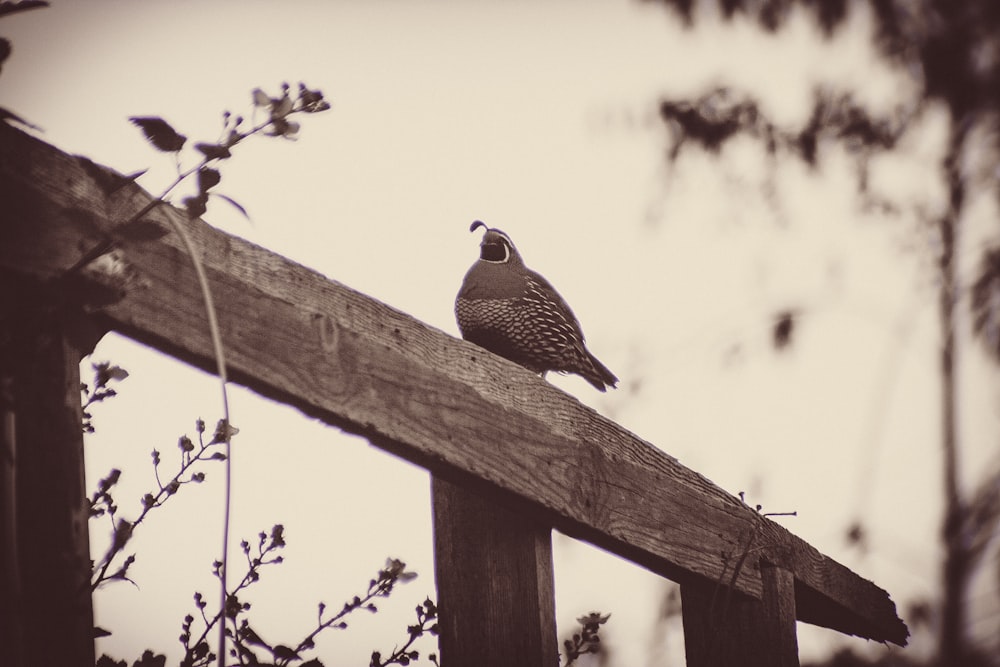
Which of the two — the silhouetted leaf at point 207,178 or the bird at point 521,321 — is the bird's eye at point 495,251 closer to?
the bird at point 521,321

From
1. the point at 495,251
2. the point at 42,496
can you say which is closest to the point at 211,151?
the point at 42,496

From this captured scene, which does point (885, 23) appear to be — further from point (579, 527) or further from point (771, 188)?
point (579, 527)

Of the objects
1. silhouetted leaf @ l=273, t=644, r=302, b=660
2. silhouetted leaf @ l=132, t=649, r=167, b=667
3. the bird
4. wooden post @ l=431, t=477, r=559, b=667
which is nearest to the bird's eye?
the bird

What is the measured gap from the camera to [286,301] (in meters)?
1.40

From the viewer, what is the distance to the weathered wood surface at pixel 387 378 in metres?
1.20

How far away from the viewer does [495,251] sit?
4.20 m

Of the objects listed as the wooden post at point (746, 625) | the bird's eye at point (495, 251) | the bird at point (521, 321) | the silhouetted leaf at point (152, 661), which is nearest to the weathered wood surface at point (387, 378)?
the wooden post at point (746, 625)

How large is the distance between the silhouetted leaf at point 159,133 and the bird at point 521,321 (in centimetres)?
213

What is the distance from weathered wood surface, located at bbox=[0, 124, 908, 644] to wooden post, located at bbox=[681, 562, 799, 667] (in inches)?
1.4

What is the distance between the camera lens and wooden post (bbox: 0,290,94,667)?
Result: 1073 mm

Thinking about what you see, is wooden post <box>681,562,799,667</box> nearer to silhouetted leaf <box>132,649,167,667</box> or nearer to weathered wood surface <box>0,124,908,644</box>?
weathered wood surface <box>0,124,908,644</box>

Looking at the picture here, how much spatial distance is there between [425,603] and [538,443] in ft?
1.37

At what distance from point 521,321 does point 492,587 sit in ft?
5.47

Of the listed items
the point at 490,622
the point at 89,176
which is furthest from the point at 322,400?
the point at 490,622
